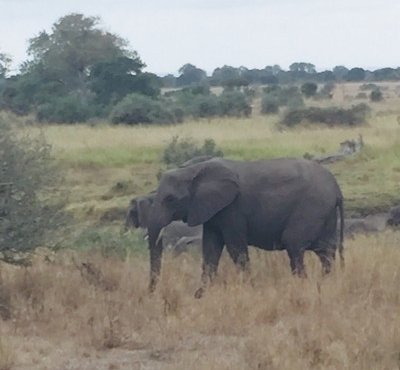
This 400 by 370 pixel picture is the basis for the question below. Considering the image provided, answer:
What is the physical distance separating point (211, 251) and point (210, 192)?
57cm

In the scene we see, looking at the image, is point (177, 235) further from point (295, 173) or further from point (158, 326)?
point (158, 326)

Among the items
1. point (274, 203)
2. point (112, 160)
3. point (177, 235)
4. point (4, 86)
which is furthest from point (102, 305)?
point (4, 86)

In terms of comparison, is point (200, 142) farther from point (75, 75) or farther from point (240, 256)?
point (75, 75)

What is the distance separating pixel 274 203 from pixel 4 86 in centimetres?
4309

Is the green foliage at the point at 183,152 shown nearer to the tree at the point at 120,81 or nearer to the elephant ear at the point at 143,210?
the elephant ear at the point at 143,210

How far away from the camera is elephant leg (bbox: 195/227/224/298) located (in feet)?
34.6

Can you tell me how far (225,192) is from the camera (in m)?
10.7

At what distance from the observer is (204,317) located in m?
8.74

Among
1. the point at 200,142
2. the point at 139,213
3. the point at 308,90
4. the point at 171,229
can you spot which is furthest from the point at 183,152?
the point at 308,90

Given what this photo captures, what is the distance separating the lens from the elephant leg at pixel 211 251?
10.5m

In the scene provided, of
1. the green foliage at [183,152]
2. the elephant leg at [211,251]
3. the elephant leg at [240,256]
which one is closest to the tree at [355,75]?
the green foliage at [183,152]

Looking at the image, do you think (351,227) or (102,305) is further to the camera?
(351,227)

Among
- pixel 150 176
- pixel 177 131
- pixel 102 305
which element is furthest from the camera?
pixel 177 131

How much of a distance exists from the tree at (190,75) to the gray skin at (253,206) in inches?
3849
